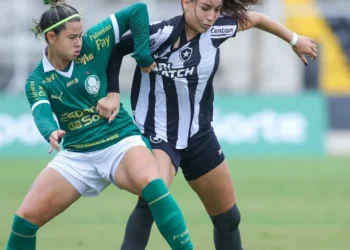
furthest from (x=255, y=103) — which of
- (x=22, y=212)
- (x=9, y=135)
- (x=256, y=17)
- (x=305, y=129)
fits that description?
(x=22, y=212)

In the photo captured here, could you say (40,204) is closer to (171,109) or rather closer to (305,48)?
(171,109)

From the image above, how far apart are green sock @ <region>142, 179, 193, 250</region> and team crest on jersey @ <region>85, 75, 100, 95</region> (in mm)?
796

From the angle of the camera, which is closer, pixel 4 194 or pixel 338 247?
pixel 338 247

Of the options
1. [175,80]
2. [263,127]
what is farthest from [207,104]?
[263,127]

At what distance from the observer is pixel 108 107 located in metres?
6.57

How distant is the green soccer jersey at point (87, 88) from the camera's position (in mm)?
6473

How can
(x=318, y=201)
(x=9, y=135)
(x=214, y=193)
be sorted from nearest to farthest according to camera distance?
(x=214, y=193) → (x=318, y=201) → (x=9, y=135)

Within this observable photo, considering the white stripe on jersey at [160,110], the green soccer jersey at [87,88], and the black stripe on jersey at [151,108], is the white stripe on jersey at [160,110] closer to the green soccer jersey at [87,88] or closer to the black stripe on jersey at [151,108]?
the black stripe on jersey at [151,108]

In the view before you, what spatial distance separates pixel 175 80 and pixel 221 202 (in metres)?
1.01

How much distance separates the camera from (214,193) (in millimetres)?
7078

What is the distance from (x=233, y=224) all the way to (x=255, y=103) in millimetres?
10778

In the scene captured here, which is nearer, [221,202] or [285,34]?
[221,202]

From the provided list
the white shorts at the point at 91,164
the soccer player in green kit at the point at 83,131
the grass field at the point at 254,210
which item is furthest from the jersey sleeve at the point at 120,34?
the grass field at the point at 254,210

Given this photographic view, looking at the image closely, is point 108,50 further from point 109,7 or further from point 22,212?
point 109,7
